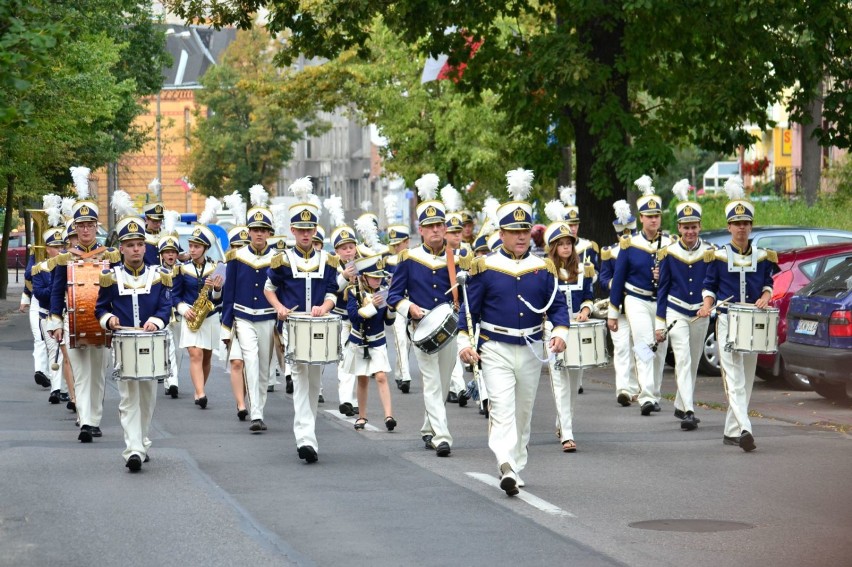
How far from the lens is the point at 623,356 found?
18.4m

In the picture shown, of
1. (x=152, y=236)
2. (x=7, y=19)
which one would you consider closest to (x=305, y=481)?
(x=7, y=19)

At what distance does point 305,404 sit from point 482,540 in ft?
12.8

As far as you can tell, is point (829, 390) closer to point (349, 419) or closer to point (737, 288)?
point (737, 288)

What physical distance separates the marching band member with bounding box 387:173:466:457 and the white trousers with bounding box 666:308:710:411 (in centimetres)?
260

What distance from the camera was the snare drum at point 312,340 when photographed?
13.5m

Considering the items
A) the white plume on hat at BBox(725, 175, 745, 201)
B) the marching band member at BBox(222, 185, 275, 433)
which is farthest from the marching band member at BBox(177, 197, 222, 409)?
the white plume on hat at BBox(725, 175, 745, 201)

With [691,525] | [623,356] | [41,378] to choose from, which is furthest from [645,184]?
[691,525]

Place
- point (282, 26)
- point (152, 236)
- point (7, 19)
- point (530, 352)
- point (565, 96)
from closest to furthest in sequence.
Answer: point (7, 19)
point (530, 352)
point (152, 236)
point (565, 96)
point (282, 26)

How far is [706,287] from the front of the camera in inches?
→ 594

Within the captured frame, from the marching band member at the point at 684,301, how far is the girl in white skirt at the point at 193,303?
535cm

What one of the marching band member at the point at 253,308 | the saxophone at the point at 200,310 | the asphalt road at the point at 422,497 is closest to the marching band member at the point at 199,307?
the saxophone at the point at 200,310

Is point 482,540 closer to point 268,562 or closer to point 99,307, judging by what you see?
point 268,562

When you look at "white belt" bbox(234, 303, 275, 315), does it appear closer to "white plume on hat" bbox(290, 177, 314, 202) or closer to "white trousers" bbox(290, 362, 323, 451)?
"white plume on hat" bbox(290, 177, 314, 202)

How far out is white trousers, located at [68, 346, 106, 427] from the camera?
14.7m
